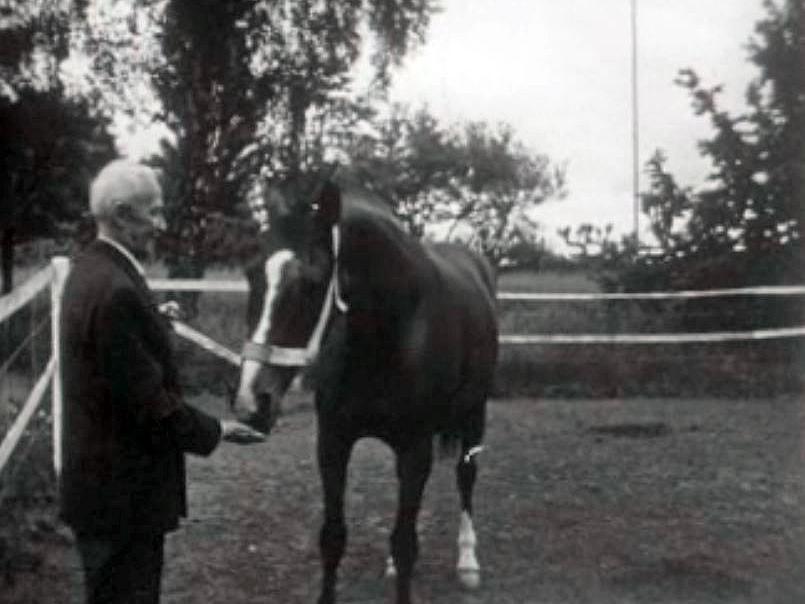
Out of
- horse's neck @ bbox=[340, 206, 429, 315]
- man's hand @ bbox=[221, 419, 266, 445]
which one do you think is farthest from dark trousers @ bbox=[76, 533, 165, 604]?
horse's neck @ bbox=[340, 206, 429, 315]

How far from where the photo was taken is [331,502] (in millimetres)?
5242

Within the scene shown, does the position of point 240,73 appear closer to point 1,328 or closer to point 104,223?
point 1,328

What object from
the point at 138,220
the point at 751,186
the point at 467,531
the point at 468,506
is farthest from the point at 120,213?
the point at 751,186

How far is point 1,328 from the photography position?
6121 mm

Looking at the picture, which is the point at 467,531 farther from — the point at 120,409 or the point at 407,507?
the point at 120,409

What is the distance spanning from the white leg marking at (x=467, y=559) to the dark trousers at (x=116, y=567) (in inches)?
110

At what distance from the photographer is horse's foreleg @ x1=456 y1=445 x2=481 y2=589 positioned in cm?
578

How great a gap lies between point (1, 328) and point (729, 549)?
392 centimetres

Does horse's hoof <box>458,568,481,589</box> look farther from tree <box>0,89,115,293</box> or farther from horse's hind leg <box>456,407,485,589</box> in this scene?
tree <box>0,89,115,293</box>

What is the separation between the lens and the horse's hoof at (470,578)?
5.74 m

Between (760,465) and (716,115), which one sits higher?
(716,115)

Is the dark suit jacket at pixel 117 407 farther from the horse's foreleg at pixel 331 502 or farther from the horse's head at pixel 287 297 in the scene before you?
the horse's foreleg at pixel 331 502

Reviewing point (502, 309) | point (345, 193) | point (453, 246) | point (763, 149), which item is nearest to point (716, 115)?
point (763, 149)

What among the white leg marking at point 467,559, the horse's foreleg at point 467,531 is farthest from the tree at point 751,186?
the white leg marking at point 467,559
